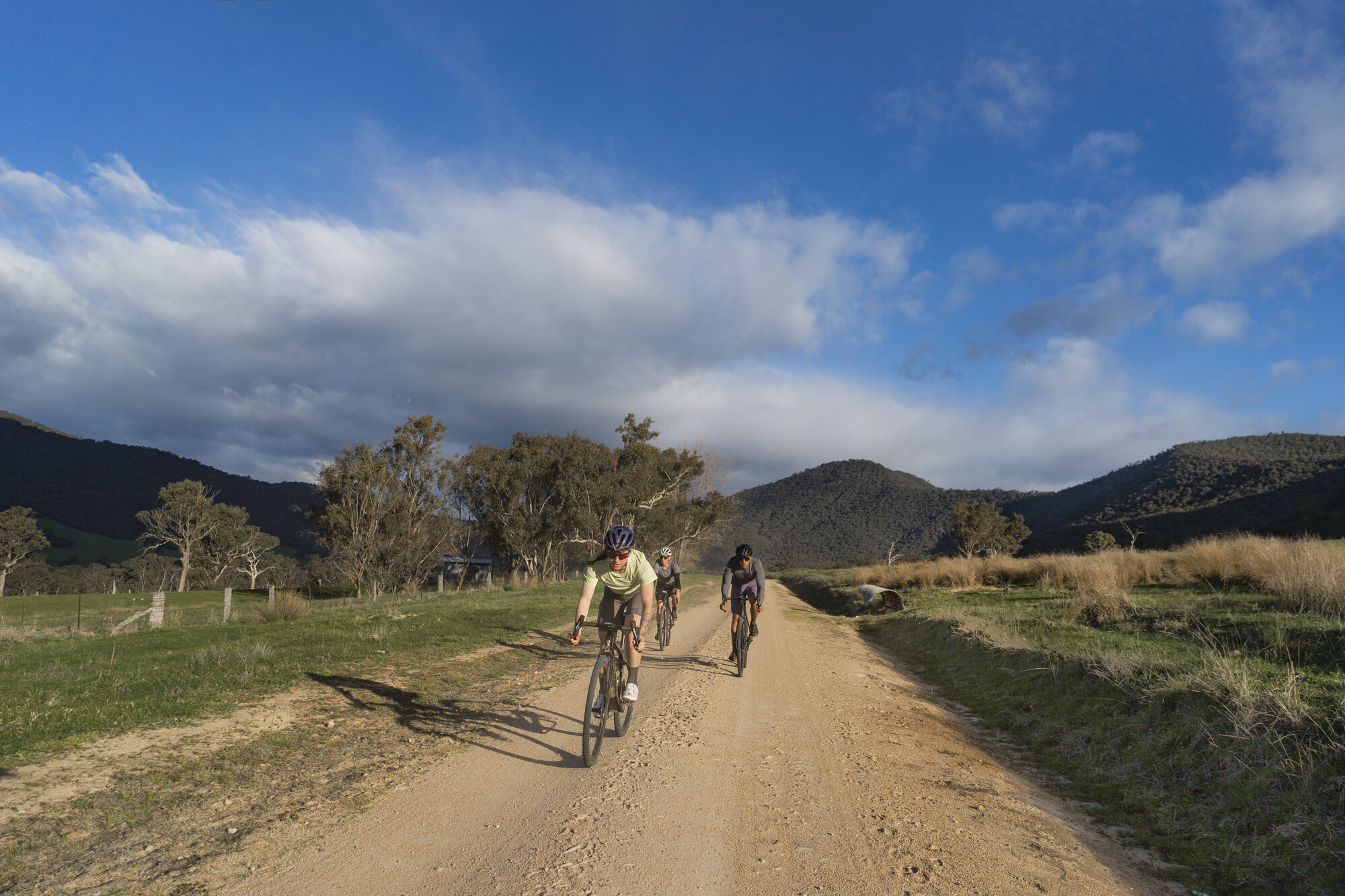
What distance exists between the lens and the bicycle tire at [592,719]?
18.5 feet

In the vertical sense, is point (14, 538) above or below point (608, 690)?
above

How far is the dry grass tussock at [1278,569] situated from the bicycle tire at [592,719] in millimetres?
11180

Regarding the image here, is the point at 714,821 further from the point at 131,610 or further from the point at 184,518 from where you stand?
the point at 184,518

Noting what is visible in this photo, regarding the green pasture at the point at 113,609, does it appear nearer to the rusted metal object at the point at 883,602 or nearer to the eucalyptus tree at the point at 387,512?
the eucalyptus tree at the point at 387,512

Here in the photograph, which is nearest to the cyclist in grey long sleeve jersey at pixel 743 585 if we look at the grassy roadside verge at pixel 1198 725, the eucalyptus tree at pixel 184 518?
the grassy roadside verge at pixel 1198 725

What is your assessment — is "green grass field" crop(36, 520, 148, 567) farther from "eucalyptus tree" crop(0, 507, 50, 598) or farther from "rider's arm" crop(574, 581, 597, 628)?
"rider's arm" crop(574, 581, 597, 628)

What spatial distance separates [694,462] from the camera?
176 feet

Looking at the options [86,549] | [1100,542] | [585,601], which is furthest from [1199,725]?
[86,549]

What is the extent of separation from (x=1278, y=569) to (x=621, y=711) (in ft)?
43.3

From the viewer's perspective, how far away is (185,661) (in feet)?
29.2

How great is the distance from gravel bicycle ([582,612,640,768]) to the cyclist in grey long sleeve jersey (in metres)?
3.80

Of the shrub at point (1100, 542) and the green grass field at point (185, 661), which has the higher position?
the shrub at point (1100, 542)

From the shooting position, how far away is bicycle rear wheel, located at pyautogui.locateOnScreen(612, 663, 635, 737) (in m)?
6.55

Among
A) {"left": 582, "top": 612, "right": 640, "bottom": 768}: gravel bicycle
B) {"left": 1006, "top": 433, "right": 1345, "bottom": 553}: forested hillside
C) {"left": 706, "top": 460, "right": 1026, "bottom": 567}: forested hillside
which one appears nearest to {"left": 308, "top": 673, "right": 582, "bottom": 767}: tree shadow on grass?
{"left": 582, "top": 612, "right": 640, "bottom": 768}: gravel bicycle
